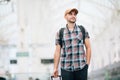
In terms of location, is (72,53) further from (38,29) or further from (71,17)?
(38,29)

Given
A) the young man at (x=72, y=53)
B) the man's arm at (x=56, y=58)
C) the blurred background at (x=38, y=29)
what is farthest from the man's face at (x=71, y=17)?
the blurred background at (x=38, y=29)

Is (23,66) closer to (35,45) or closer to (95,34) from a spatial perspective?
(35,45)

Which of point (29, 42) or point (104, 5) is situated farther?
point (29, 42)

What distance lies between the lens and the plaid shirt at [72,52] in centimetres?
227

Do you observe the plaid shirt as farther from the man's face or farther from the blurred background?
the blurred background

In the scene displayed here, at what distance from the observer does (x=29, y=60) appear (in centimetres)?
1440

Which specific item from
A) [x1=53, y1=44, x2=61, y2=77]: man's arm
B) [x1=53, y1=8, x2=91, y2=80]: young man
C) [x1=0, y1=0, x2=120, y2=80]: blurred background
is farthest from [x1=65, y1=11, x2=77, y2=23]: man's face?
[x1=0, y1=0, x2=120, y2=80]: blurred background

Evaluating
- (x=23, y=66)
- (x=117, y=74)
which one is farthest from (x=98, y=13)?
(x=117, y=74)

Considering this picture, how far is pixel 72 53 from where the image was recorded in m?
2.28

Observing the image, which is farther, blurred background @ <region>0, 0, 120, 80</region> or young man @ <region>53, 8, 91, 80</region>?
blurred background @ <region>0, 0, 120, 80</region>

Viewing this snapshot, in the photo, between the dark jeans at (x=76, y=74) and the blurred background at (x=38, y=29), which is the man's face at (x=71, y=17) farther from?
the blurred background at (x=38, y=29)

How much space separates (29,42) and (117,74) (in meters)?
6.49

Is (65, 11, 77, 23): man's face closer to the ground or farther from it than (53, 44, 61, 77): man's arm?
farther from it

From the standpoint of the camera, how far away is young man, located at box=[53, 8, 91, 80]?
2266mm
